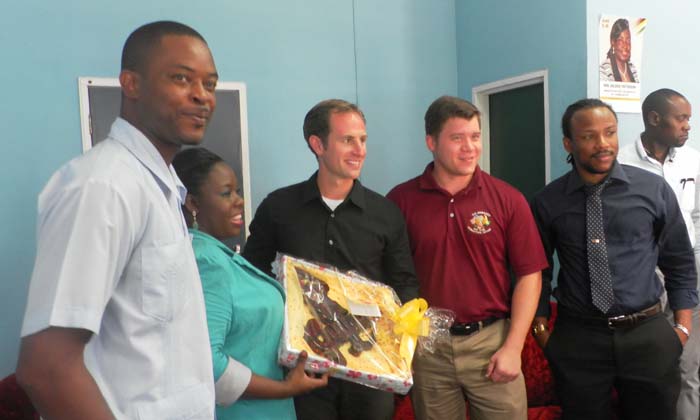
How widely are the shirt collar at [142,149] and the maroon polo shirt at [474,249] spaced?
52.2 inches

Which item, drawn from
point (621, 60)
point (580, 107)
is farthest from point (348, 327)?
point (621, 60)

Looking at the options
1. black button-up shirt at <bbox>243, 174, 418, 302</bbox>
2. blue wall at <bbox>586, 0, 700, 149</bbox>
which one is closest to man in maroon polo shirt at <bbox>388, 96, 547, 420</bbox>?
black button-up shirt at <bbox>243, 174, 418, 302</bbox>

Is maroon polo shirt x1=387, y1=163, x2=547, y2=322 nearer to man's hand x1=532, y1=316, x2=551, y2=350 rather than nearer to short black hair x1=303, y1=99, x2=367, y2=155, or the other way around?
man's hand x1=532, y1=316, x2=551, y2=350

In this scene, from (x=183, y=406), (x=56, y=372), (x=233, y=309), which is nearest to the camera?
(x=56, y=372)

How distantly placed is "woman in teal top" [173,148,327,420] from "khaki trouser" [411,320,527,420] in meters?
0.77

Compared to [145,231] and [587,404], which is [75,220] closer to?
[145,231]

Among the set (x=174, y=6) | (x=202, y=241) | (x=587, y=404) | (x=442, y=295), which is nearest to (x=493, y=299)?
(x=442, y=295)

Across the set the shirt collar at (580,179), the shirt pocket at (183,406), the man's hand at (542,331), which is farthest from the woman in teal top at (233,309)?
the shirt collar at (580,179)

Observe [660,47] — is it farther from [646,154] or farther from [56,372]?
[56,372]

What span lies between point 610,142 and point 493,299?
83cm

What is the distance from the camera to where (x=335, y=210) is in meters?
2.06

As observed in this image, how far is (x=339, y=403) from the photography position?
1.91 metres

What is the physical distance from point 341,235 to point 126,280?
1.17m

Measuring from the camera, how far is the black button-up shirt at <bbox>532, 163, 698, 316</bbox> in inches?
87.7
